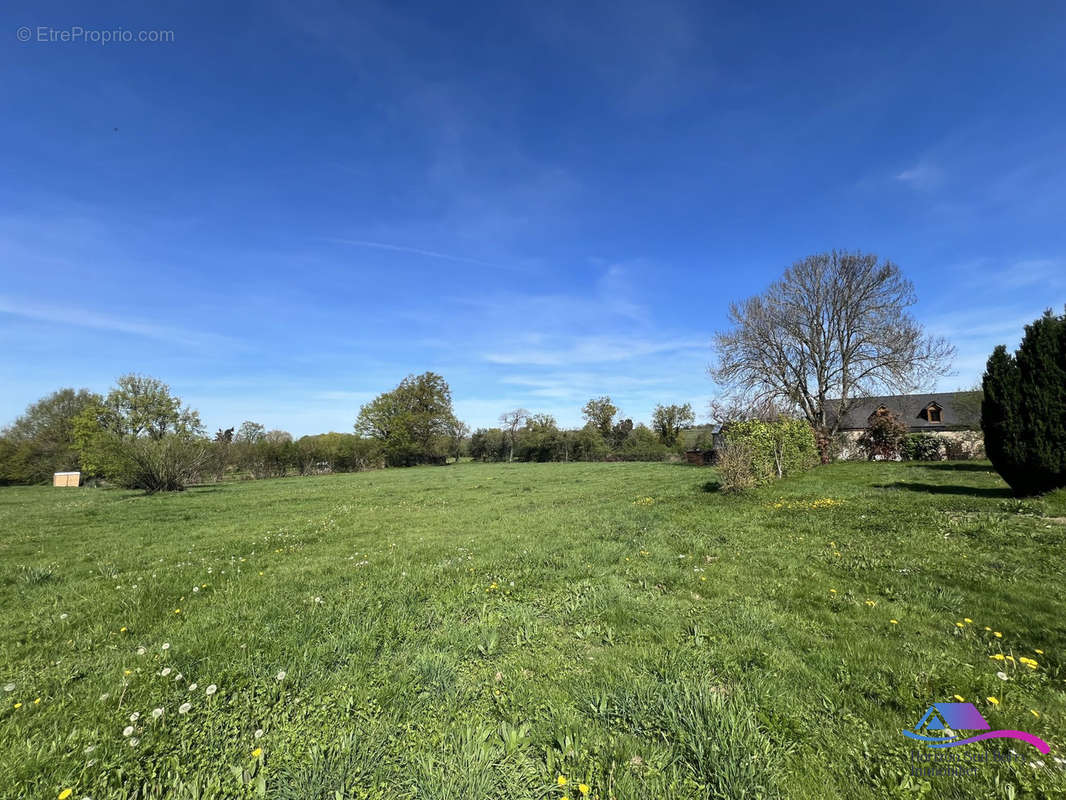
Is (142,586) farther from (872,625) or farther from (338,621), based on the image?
(872,625)

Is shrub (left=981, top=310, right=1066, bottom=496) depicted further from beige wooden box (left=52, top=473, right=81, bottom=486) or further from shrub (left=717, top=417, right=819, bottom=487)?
beige wooden box (left=52, top=473, right=81, bottom=486)

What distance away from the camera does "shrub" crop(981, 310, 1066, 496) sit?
30.3ft

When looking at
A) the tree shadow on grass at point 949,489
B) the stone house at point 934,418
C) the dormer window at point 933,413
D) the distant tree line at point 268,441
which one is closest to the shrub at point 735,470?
the tree shadow on grass at point 949,489

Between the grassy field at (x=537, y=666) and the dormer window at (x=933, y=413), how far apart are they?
41175 mm

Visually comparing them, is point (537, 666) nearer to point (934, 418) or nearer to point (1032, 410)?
point (1032, 410)

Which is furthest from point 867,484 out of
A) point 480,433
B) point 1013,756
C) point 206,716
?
point 480,433

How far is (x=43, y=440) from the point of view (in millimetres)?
37469

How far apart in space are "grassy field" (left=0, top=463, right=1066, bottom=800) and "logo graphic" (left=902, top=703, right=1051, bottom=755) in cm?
7

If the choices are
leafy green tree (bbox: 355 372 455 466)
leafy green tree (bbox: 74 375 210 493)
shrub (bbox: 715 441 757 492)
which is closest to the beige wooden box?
leafy green tree (bbox: 74 375 210 493)

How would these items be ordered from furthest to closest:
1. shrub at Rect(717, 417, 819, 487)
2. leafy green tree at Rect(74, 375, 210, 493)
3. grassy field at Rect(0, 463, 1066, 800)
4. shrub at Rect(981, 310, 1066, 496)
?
leafy green tree at Rect(74, 375, 210, 493) → shrub at Rect(717, 417, 819, 487) → shrub at Rect(981, 310, 1066, 496) → grassy field at Rect(0, 463, 1066, 800)

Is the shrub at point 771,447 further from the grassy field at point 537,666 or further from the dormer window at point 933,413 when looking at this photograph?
the dormer window at point 933,413

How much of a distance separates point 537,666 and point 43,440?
186ft

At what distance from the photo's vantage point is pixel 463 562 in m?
6.66

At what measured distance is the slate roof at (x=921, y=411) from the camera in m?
34.0
